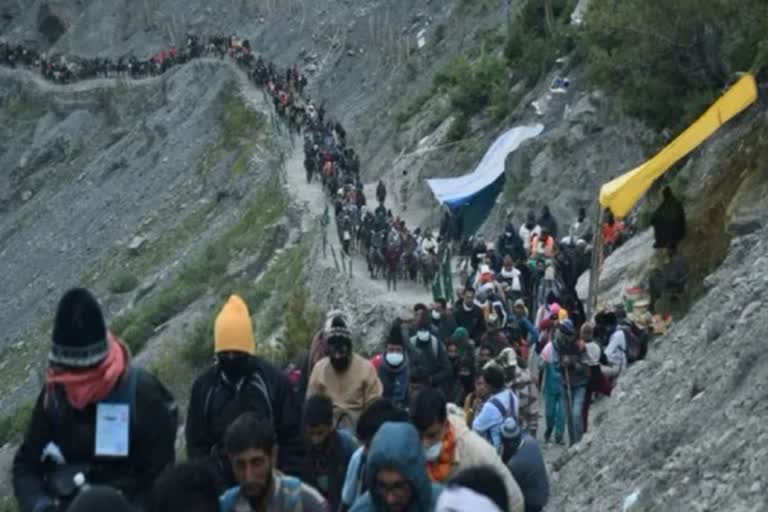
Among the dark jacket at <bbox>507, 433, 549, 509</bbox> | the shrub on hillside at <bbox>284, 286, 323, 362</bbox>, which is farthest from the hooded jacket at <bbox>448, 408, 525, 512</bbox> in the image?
the shrub on hillside at <bbox>284, 286, 323, 362</bbox>

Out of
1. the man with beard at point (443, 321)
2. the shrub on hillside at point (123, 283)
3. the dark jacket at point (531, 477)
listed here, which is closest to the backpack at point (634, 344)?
the man with beard at point (443, 321)

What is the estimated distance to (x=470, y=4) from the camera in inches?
2170

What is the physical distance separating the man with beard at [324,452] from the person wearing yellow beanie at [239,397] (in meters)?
0.05

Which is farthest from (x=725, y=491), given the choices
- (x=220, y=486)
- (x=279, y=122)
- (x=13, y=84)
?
(x=13, y=84)

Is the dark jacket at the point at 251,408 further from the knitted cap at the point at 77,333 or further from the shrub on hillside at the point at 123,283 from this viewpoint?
the shrub on hillside at the point at 123,283

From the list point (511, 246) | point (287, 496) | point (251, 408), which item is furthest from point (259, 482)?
point (511, 246)

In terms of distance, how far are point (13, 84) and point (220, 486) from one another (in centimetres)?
7303

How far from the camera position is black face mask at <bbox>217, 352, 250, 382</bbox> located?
7.72 m

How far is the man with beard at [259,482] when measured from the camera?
6.39 metres

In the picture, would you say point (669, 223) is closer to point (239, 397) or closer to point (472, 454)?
point (472, 454)

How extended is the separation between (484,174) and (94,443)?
29.1m

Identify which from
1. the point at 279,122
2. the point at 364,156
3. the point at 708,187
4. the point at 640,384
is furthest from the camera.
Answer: the point at 279,122

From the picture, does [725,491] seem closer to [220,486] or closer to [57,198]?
[220,486]

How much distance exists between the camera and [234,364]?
25.4ft
